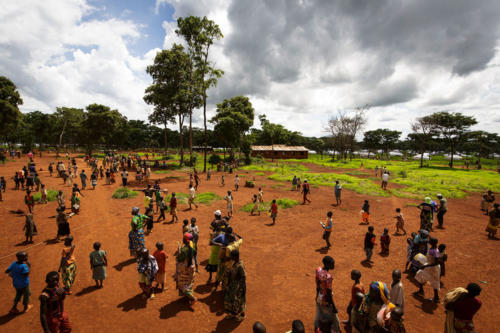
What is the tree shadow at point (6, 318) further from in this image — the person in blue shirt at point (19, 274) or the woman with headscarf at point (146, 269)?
the woman with headscarf at point (146, 269)

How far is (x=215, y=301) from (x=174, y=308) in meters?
1.11

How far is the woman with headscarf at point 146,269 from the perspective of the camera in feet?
19.3

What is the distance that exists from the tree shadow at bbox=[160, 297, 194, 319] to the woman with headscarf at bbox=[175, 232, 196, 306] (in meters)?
0.20

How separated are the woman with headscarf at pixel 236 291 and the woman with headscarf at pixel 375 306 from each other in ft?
8.52

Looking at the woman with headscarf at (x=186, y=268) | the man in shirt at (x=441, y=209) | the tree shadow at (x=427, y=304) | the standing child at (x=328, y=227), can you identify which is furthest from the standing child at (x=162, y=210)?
the man in shirt at (x=441, y=209)

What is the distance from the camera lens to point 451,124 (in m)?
45.0

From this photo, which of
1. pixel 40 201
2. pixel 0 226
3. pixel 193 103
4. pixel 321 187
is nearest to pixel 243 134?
pixel 193 103

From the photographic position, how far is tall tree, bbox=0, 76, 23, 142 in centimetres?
2895

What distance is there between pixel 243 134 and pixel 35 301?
43535 mm

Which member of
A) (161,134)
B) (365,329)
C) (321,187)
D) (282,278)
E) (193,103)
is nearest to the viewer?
(365,329)

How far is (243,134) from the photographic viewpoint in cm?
4797

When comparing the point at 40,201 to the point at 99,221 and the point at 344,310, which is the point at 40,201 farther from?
the point at 344,310

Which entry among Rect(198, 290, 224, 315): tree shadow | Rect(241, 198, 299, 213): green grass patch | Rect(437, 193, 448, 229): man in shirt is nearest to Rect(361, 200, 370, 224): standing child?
Rect(437, 193, 448, 229): man in shirt

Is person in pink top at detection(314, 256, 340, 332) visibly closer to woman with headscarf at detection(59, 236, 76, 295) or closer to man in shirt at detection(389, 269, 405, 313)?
man in shirt at detection(389, 269, 405, 313)
